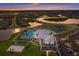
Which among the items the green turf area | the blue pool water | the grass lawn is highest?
the green turf area

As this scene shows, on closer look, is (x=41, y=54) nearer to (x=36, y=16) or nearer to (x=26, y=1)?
(x=36, y=16)

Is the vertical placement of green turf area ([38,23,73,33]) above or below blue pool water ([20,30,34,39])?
above

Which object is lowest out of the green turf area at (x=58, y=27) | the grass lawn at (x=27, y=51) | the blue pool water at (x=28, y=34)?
the grass lawn at (x=27, y=51)

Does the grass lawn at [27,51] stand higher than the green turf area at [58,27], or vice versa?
the green turf area at [58,27]

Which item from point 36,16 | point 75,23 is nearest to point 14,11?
point 36,16

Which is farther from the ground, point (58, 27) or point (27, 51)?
point (58, 27)

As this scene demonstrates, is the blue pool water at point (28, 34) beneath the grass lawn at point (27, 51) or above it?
above

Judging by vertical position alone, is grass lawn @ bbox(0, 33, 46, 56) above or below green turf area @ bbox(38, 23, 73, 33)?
below

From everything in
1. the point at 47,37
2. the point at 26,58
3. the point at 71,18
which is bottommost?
the point at 26,58

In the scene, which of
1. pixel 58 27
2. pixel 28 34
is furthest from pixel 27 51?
pixel 58 27

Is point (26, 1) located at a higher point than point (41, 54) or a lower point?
higher

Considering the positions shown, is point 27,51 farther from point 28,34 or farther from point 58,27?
point 58,27
